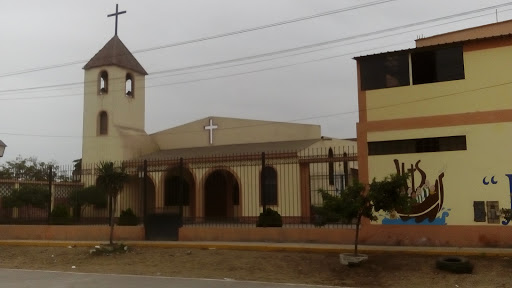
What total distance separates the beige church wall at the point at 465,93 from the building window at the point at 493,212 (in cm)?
Result: 274

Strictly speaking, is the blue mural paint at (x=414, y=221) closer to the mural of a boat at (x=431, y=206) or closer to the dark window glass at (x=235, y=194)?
the mural of a boat at (x=431, y=206)

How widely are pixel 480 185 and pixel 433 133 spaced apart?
2005 mm

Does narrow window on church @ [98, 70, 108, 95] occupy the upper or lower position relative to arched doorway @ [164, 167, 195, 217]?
upper

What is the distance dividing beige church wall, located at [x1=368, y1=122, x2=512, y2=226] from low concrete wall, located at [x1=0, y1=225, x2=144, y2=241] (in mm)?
10636

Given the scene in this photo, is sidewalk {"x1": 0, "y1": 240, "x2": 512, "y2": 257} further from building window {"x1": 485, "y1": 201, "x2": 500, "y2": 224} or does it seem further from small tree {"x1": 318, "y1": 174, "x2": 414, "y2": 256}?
small tree {"x1": 318, "y1": 174, "x2": 414, "y2": 256}

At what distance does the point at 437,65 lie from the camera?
15.7 metres

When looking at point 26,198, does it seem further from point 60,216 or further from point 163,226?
point 163,226

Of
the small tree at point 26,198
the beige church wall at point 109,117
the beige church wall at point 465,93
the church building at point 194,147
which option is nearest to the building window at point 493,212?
the beige church wall at point 465,93

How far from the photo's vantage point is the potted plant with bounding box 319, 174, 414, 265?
12.9m

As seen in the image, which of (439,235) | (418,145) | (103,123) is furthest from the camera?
(103,123)

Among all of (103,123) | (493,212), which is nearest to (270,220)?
(493,212)

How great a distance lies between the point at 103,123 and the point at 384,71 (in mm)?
22413

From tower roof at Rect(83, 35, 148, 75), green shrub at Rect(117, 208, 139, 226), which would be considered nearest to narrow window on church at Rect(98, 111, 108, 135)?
tower roof at Rect(83, 35, 148, 75)

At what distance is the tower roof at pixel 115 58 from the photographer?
33344 mm
